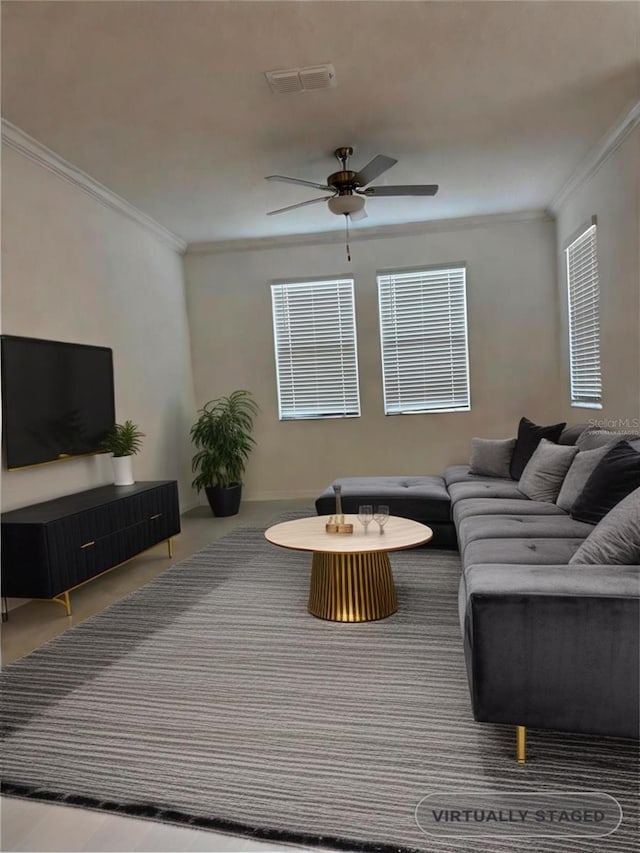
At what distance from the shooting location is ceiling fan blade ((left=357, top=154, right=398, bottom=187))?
148 inches

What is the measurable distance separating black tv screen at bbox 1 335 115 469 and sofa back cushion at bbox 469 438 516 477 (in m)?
3.17

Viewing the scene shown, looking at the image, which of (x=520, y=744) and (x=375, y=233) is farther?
(x=375, y=233)

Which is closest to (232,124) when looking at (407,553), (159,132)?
(159,132)

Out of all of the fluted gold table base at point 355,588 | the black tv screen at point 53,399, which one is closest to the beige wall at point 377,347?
the black tv screen at point 53,399

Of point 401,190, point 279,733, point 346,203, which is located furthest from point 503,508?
point 346,203

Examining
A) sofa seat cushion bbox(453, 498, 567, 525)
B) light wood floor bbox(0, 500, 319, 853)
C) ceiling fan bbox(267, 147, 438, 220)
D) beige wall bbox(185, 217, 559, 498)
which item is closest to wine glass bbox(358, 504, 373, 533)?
sofa seat cushion bbox(453, 498, 567, 525)

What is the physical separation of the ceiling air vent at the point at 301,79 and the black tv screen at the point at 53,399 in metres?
2.23

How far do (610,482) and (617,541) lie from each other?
3.03 feet

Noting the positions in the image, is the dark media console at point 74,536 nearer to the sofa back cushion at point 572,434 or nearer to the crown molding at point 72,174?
the crown molding at point 72,174

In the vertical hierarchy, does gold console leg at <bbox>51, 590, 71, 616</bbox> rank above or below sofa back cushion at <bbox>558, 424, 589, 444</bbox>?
below

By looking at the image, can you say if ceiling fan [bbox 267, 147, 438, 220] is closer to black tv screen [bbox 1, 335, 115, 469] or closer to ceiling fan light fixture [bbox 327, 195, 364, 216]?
ceiling fan light fixture [bbox 327, 195, 364, 216]

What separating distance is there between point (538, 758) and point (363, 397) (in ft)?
16.6

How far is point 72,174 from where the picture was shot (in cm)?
445

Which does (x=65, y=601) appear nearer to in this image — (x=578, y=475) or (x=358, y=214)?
(x=578, y=475)
